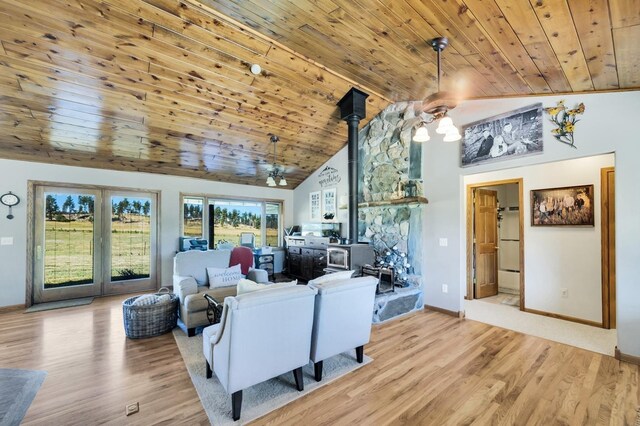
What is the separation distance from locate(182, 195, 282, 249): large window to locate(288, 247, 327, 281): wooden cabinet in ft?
3.19

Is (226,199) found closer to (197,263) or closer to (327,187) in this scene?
(327,187)

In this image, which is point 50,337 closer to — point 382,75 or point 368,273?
point 368,273

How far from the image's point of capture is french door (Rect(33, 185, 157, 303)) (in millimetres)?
4734

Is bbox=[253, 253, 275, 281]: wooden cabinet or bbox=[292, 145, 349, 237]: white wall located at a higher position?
bbox=[292, 145, 349, 237]: white wall

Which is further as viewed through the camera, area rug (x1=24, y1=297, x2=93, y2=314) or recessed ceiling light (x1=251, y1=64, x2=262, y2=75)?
area rug (x1=24, y1=297, x2=93, y2=314)

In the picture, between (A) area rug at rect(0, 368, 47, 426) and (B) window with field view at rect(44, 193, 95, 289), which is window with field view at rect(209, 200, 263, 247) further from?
(A) area rug at rect(0, 368, 47, 426)

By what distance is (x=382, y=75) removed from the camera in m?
3.74

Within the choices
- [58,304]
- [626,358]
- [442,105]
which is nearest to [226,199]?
[58,304]

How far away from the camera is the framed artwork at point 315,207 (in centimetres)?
659

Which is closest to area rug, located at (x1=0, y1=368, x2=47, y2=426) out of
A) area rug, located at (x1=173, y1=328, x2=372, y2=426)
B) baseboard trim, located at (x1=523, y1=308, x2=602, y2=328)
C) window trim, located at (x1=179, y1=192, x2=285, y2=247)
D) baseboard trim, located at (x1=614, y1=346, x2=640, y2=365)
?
area rug, located at (x1=173, y1=328, x2=372, y2=426)

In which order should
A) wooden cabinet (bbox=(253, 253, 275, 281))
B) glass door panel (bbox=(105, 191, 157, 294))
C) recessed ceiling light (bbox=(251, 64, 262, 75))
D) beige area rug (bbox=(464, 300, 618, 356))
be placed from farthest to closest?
wooden cabinet (bbox=(253, 253, 275, 281)), glass door panel (bbox=(105, 191, 157, 294)), recessed ceiling light (bbox=(251, 64, 262, 75)), beige area rug (bbox=(464, 300, 618, 356))

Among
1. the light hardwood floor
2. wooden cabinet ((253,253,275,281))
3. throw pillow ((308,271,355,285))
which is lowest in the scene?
the light hardwood floor

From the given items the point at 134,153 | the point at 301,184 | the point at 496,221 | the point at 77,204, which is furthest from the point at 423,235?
the point at 77,204

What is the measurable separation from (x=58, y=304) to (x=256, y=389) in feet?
14.5
